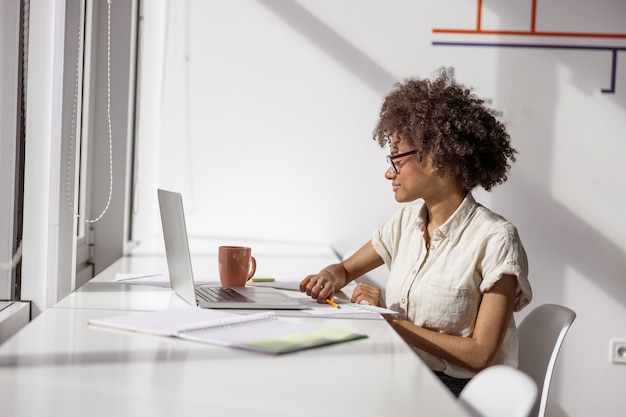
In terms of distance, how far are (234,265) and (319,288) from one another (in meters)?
0.23

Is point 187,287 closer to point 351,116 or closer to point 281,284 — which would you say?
point 281,284

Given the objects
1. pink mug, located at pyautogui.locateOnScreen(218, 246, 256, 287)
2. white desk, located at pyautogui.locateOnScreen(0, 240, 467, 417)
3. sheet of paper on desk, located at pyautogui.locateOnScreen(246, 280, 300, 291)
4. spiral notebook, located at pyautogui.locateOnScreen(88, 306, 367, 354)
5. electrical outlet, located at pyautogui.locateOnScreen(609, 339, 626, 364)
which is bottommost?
electrical outlet, located at pyautogui.locateOnScreen(609, 339, 626, 364)

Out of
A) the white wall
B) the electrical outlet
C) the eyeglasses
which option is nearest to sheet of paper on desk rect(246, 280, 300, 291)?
the eyeglasses

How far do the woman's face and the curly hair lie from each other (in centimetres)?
2

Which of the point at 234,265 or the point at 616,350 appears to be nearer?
the point at 234,265

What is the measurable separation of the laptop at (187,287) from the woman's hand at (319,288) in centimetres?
7

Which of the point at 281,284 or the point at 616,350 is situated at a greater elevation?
the point at 281,284

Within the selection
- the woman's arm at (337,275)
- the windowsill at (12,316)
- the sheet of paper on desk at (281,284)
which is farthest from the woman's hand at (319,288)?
the windowsill at (12,316)

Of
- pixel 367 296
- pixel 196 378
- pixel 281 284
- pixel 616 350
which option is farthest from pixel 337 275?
pixel 616 350

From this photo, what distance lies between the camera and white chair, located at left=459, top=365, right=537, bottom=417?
1.01 metres

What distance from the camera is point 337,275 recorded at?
214 cm

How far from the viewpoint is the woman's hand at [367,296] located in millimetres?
1853

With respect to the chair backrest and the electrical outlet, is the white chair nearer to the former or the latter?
the chair backrest

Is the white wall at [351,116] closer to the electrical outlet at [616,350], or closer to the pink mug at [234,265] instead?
the electrical outlet at [616,350]
